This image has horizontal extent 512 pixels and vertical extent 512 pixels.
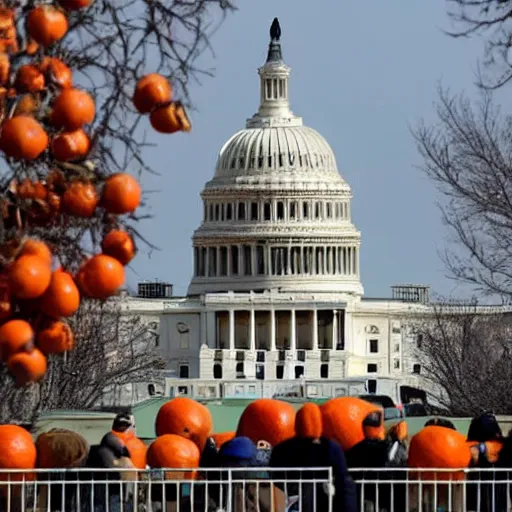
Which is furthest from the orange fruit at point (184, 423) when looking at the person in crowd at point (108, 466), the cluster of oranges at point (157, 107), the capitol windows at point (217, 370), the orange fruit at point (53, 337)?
the capitol windows at point (217, 370)

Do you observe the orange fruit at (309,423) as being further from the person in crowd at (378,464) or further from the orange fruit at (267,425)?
the orange fruit at (267,425)

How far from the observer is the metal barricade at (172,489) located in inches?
656

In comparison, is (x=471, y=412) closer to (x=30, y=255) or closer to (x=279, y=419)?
(x=279, y=419)

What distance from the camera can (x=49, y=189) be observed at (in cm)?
1205

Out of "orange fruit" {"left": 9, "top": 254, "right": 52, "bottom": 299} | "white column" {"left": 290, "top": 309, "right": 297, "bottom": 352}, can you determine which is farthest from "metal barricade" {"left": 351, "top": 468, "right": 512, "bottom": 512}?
"white column" {"left": 290, "top": 309, "right": 297, "bottom": 352}

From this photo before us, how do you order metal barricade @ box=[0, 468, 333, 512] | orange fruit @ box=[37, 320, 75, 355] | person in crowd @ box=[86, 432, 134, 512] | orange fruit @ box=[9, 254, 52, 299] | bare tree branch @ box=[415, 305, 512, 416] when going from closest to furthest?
orange fruit @ box=[9, 254, 52, 299]
orange fruit @ box=[37, 320, 75, 355]
metal barricade @ box=[0, 468, 333, 512]
person in crowd @ box=[86, 432, 134, 512]
bare tree branch @ box=[415, 305, 512, 416]

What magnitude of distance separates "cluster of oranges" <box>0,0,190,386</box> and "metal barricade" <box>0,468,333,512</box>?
4564mm

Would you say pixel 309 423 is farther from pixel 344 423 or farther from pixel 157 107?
pixel 157 107

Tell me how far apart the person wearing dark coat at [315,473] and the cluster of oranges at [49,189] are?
4575mm

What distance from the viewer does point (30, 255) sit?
11.8 metres

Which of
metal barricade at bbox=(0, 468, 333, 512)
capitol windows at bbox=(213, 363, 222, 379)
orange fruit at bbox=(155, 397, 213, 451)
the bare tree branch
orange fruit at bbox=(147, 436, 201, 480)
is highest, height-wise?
capitol windows at bbox=(213, 363, 222, 379)

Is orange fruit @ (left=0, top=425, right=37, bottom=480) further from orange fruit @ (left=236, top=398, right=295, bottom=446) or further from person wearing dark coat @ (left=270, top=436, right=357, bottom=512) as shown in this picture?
orange fruit @ (left=236, top=398, right=295, bottom=446)

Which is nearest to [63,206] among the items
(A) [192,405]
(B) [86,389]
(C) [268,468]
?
(C) [268,468]

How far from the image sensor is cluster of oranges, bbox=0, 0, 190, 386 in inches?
466
